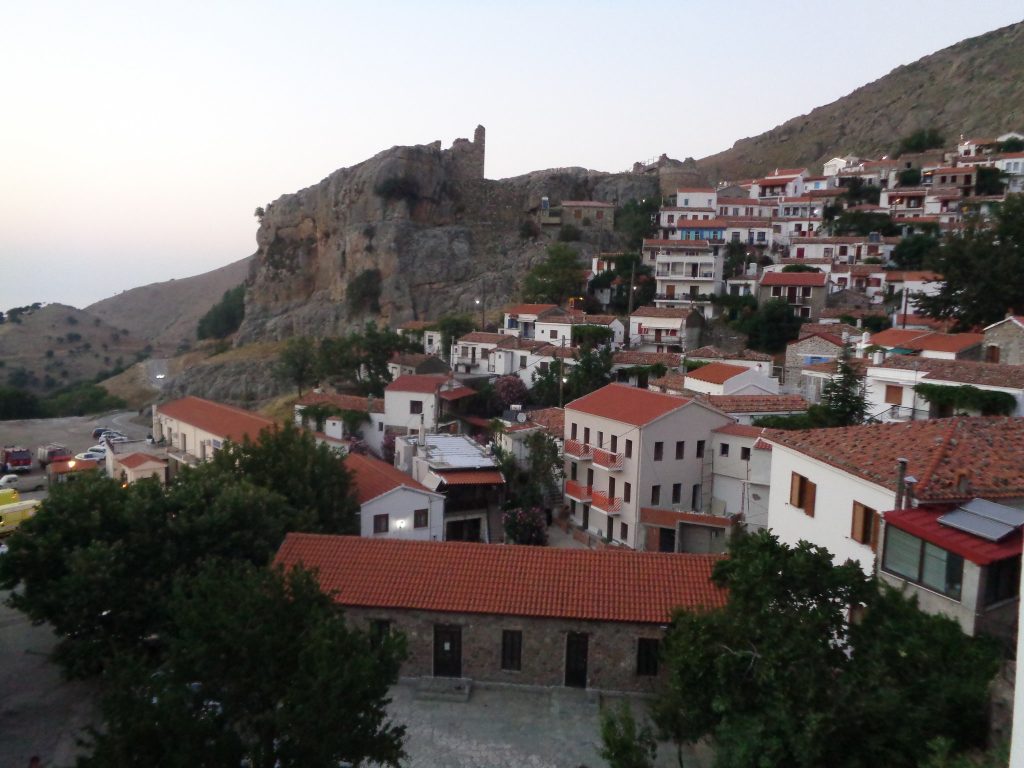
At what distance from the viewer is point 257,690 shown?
985 centimetres

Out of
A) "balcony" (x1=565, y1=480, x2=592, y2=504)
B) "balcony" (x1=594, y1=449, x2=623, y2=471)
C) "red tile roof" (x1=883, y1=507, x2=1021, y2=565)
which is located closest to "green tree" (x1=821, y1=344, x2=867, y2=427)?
"balcony" (x1=594, y1=449, x2=623, y2=471)

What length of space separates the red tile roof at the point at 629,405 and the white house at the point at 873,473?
32.6 feet

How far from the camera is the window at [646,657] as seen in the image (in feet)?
50.8

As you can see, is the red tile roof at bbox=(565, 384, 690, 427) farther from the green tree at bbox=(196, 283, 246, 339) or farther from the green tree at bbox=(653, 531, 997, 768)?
the green tree at bbox=(196, 283, 246, 339)

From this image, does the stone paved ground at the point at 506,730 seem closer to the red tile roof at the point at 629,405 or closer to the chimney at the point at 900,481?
the chimney at the point at 900,481

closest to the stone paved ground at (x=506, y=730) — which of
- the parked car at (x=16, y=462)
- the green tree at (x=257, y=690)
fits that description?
the green tree at (x=257, y=690)

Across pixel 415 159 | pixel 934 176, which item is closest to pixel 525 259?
pixel 415 159

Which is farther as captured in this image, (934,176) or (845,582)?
(934,176)

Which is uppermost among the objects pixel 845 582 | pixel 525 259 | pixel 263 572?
pixel 525 259

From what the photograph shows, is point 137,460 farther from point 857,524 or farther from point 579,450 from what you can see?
point 857,524

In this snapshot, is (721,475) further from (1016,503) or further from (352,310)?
(352,310)

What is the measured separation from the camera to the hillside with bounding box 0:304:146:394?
102 meters

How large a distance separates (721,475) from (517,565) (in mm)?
13497

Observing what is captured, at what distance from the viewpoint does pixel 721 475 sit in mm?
27969
